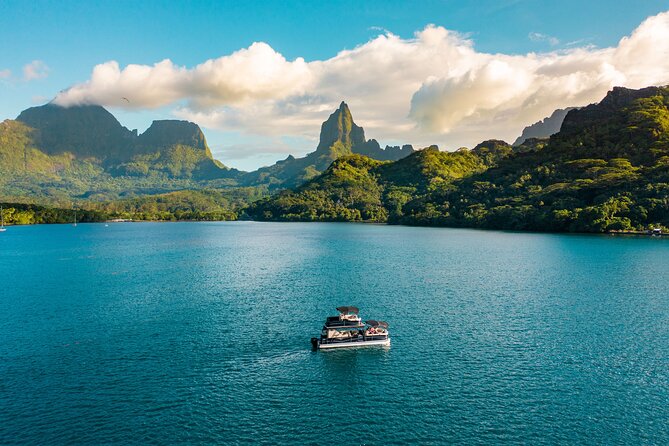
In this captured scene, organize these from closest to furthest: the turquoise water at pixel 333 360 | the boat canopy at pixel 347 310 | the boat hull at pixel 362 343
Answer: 1. the turquoise water at pixel 333 360
2. the boat hull at pixel 362 343
3. the boat canopy at pixel 347 310

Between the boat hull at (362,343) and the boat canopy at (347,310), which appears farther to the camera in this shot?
the boat canopy at (347,310)

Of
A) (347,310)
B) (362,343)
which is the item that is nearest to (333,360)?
(362,343)

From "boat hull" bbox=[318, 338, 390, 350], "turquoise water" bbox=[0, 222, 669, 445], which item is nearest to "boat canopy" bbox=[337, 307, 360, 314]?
"turquoise water" bbox=[0, 222, 669, 445]

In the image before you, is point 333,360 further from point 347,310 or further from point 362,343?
point 347,310

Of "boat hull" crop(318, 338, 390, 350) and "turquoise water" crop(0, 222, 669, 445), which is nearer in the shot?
"turquoise water" crop(0, 222, 669, 445)

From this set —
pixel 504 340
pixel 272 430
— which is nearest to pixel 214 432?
pixel 272 430

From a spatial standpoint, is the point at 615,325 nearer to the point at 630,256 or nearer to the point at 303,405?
the point at 303,405

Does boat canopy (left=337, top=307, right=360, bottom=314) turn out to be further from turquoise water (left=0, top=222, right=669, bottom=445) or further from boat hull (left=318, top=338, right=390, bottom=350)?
boat hull (left=318, top=338, right=390, bottom=350)

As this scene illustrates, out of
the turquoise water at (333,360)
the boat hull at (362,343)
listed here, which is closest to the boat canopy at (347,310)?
the turquoise water at (333,360)

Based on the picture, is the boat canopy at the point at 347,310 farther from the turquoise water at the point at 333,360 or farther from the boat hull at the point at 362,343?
the boat hull at the point at 362,343
